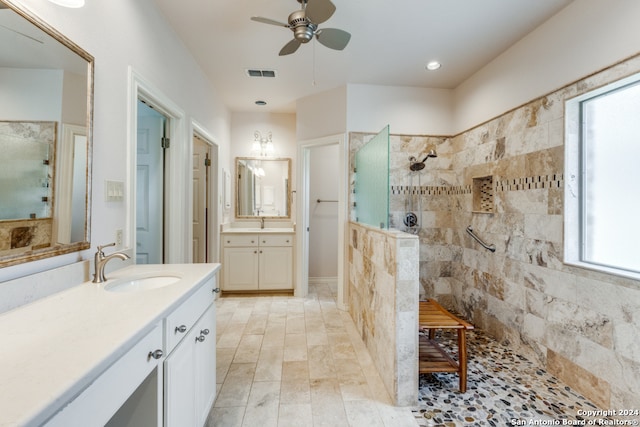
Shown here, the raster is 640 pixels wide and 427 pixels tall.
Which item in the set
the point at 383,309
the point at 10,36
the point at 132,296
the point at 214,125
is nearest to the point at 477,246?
the point at 383,309

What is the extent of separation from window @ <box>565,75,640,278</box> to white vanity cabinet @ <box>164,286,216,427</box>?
242cm

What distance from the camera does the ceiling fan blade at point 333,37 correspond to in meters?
1.96

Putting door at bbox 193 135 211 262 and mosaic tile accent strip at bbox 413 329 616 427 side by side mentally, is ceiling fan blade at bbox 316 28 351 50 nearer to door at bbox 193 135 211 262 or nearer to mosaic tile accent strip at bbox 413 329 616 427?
door at bbox 193 135 211 262

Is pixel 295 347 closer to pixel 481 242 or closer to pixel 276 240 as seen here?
pixel 276 240

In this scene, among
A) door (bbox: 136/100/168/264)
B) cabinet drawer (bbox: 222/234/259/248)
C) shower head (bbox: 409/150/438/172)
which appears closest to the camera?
door (bbox: 136/100/168/264)

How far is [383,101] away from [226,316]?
3158mm

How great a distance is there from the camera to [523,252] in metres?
2.40

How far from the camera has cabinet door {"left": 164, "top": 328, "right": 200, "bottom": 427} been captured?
3.54 ft

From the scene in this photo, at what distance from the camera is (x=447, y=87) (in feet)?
11.5

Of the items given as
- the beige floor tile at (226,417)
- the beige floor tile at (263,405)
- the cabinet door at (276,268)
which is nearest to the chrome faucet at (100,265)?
the beige floor tile at (226,417)

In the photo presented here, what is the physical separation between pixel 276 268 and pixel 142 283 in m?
2.42

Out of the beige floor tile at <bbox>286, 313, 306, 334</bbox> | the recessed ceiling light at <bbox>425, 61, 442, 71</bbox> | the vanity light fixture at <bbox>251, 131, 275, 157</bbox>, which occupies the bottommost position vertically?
the beige floor tile at <bbox>286, 313, 306, 334</bbox>

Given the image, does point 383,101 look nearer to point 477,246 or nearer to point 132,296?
point 477,246

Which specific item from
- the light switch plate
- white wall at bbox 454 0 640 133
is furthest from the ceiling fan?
white wall at bbox 454 0 640 133
